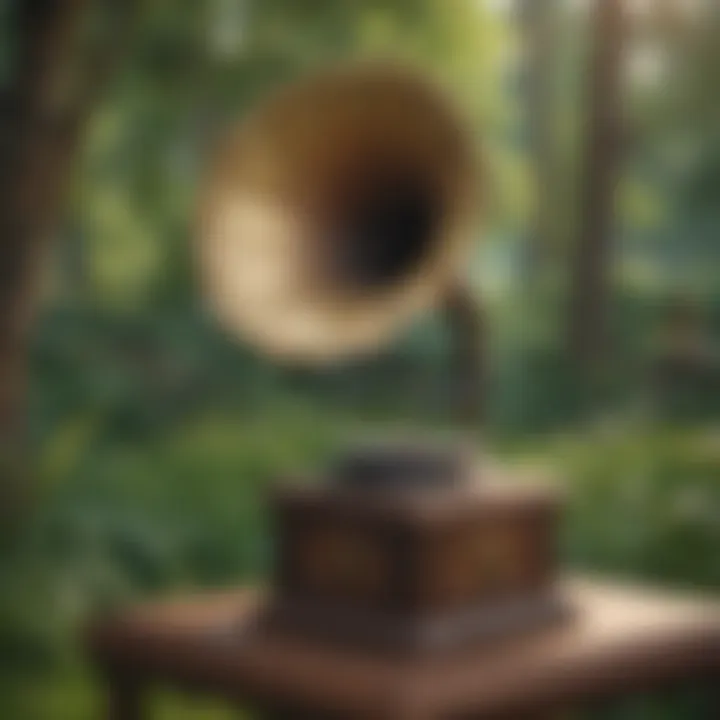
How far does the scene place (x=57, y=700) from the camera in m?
2.76

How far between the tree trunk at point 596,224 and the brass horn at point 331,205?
A: 26 cm

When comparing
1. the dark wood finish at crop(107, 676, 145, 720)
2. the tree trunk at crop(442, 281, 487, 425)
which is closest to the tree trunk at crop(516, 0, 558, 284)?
the tree trunk at crop(442, 281, 487, 425)

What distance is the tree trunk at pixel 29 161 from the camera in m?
2.79

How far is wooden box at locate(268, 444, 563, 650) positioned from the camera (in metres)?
2.41

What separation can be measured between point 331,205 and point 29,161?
1.43 feet

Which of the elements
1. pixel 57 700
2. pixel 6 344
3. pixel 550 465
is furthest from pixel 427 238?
pixel 57 700

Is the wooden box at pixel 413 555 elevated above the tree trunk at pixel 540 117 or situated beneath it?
situated beneath

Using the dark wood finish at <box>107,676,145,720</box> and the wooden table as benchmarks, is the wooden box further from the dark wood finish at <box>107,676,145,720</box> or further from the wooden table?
the dark wood finish at <box>107,676,145,720</box>

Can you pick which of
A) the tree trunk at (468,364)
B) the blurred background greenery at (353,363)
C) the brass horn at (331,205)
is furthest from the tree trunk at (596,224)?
the brass horn at (331,205)

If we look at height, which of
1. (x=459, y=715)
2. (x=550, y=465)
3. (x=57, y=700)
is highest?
(x=550, y=465)

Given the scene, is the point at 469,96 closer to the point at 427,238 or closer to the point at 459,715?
the point at 427,238

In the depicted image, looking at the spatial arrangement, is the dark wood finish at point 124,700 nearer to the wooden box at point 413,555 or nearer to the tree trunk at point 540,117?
the wooden box at point 413,555

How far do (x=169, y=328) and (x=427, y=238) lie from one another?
1.48ft

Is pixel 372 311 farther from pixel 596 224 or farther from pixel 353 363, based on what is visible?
pixel 596 224
